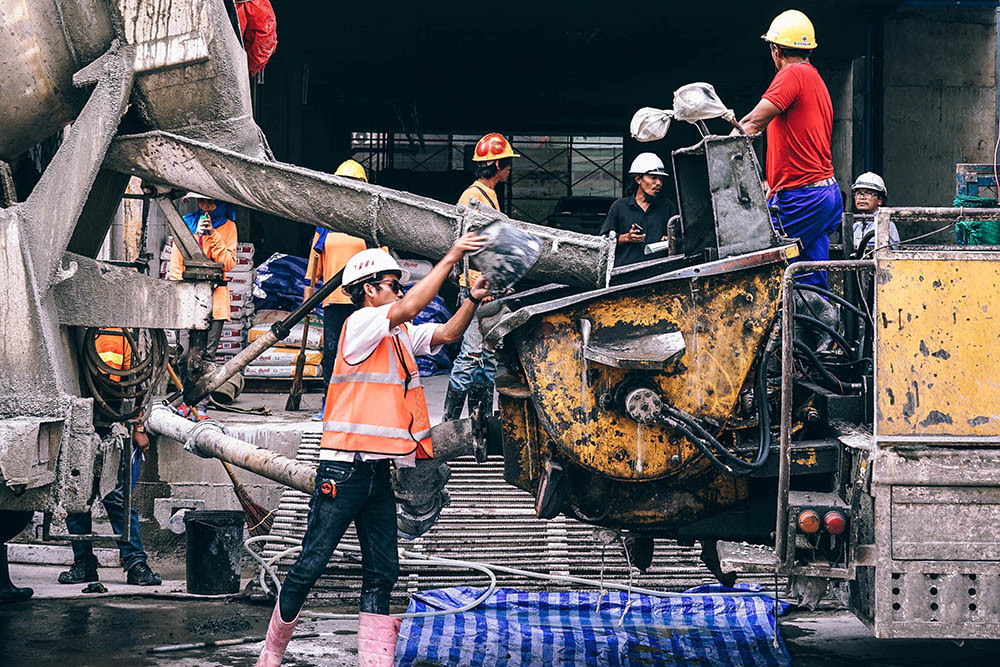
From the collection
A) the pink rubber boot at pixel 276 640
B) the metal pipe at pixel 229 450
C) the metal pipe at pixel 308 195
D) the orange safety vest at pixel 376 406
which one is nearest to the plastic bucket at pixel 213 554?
the metal pipe at pixel 229 450

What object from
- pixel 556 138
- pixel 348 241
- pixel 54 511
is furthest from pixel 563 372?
pixel 556 138

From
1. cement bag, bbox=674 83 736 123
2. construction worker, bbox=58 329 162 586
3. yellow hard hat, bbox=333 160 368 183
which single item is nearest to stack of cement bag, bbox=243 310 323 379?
yellow hard hat, bbox=333 160 368 183

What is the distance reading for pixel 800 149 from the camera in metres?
5.39

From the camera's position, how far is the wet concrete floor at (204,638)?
5.23 meters

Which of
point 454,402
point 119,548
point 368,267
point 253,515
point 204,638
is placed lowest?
point 204,638

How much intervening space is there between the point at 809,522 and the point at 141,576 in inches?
157

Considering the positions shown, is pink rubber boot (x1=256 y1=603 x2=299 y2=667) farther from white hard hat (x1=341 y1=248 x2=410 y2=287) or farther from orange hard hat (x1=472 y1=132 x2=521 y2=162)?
orange hard hat (x1=472 y1=132 x2=521 y2=162)

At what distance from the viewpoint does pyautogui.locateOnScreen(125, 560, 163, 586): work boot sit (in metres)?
6.60

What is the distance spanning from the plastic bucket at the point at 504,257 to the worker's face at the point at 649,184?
11.2 ft

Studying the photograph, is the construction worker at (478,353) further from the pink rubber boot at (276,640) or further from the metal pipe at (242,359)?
the pink rubber boot at (276,640)

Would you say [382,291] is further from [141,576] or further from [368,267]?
[141,576]

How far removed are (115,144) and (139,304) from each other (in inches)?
26.0

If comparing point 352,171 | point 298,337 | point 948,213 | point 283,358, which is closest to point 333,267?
point 352,171

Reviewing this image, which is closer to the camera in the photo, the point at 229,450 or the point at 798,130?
the point at 798,130
